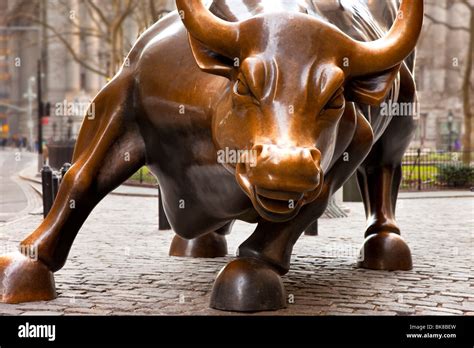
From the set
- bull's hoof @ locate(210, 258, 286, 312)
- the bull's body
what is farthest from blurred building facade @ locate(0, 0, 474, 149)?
bull's hoof @ locate(210, 258, 286, 312)

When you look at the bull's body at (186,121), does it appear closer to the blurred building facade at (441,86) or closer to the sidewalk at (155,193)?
the sidewalk at (155,193)

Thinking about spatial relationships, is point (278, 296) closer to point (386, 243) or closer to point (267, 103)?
point (267, 103)

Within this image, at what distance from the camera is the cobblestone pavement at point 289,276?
5297mm

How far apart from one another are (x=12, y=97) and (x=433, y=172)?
4768 centimetres

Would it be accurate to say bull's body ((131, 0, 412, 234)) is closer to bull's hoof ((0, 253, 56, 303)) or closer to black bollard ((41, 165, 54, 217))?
bull's hoof ((0, 253, 56, 303))

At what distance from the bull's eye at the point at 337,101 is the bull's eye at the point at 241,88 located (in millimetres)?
487

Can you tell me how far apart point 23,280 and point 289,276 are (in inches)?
94.1

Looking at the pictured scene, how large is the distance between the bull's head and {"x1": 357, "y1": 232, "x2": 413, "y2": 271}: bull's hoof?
2504 millimetres

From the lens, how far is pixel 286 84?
4.41 m

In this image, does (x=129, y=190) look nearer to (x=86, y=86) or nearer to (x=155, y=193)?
(x=155, y=193)

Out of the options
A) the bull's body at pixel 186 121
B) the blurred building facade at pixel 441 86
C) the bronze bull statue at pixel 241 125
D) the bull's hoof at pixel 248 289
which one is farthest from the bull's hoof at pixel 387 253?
the blurred building facade at pixel 441 86

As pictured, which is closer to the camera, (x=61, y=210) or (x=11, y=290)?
(x=11, y=290)

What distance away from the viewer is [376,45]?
4.73 metres

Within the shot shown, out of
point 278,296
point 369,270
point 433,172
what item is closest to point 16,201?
point 369,270
